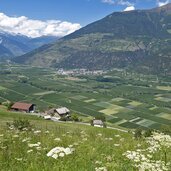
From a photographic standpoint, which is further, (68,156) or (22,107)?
(22,107)

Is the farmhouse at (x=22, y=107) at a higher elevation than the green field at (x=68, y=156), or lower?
lower

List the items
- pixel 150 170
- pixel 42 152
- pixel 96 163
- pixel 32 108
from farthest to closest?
pixel 32 108, pixel 42 152, pixel 96 163, pixel 150 170

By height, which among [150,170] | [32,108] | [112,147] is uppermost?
[150,170]

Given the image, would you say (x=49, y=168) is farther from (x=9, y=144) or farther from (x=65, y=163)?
(x=9, y=144)

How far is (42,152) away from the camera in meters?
14.3

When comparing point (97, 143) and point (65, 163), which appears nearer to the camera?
point (65, 163)

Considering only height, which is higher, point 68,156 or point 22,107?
point 68,156

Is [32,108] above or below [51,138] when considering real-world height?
below

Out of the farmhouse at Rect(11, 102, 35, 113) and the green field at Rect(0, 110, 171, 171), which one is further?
the farmhouse at Rect(11, 102, 35, 113)

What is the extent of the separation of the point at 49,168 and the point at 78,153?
272cm

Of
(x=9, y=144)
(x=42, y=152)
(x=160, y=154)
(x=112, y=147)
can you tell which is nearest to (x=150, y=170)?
(x=160, y=154)

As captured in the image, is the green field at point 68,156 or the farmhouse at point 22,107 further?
the farmhouse at point 22,107

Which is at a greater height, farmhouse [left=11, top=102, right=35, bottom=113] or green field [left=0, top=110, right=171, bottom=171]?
green field [left=0, top=110, right=171, bottom=171]

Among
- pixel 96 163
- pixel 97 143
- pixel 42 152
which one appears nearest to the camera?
pixel 96 163
